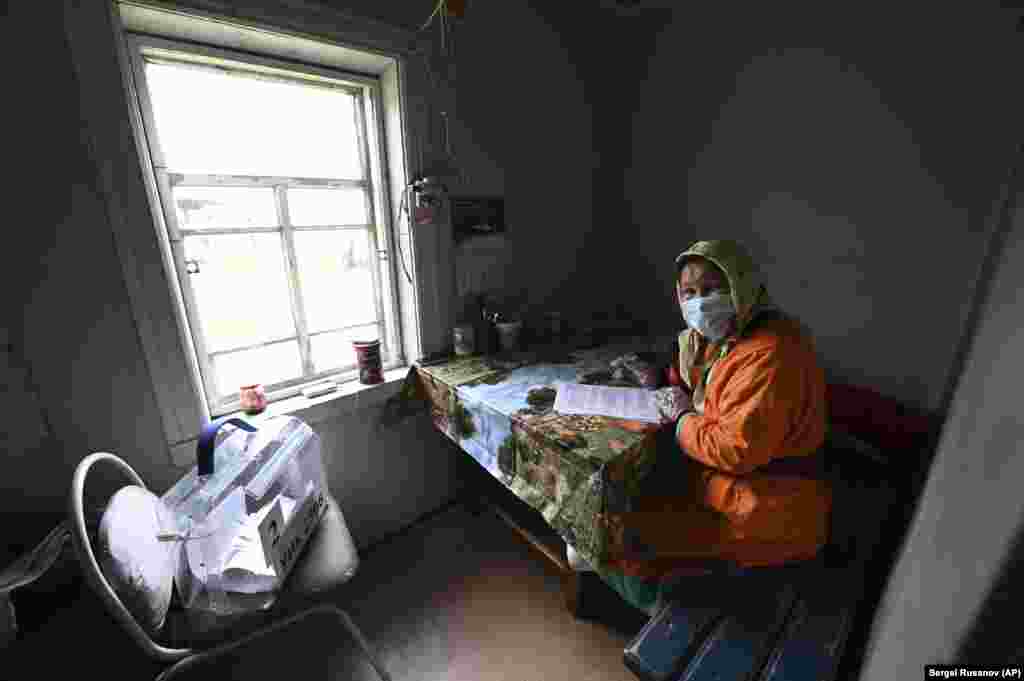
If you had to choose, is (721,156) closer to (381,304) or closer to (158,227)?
(381,304)

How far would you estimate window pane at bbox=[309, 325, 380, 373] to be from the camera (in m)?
1.76

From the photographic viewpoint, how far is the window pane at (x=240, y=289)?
4.62ft

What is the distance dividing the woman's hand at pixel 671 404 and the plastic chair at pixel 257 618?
1092 millimetres

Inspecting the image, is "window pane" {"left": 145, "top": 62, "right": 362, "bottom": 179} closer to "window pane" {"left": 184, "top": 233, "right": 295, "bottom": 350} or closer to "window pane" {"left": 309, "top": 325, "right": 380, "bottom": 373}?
"window pane" {"left": 184, "top": 233, "right": 295, "bottom": 350}

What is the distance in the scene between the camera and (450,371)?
173 cm

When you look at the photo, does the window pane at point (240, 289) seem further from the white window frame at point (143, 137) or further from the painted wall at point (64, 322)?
the painted wall at point (64, 322)

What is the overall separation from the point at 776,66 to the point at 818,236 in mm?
857

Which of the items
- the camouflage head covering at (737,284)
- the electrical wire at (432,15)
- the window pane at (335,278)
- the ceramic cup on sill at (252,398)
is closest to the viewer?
the camouflage head covering at (737,284)

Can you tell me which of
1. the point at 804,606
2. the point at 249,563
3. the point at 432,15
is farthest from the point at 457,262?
the point at 804,606

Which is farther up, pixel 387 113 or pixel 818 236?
pixel 387 113

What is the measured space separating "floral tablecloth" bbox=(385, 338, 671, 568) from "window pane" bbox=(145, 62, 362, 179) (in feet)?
3.38

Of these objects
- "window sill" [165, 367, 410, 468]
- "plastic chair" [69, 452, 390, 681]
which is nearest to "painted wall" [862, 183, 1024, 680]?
"plastic chair" [69, 452, 390, 681]

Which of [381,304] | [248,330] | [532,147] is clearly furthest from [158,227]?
[532,147]

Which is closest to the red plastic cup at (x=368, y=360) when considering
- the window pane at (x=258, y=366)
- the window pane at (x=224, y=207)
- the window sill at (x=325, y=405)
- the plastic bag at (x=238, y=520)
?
the window sill at (x=325, y=405)
